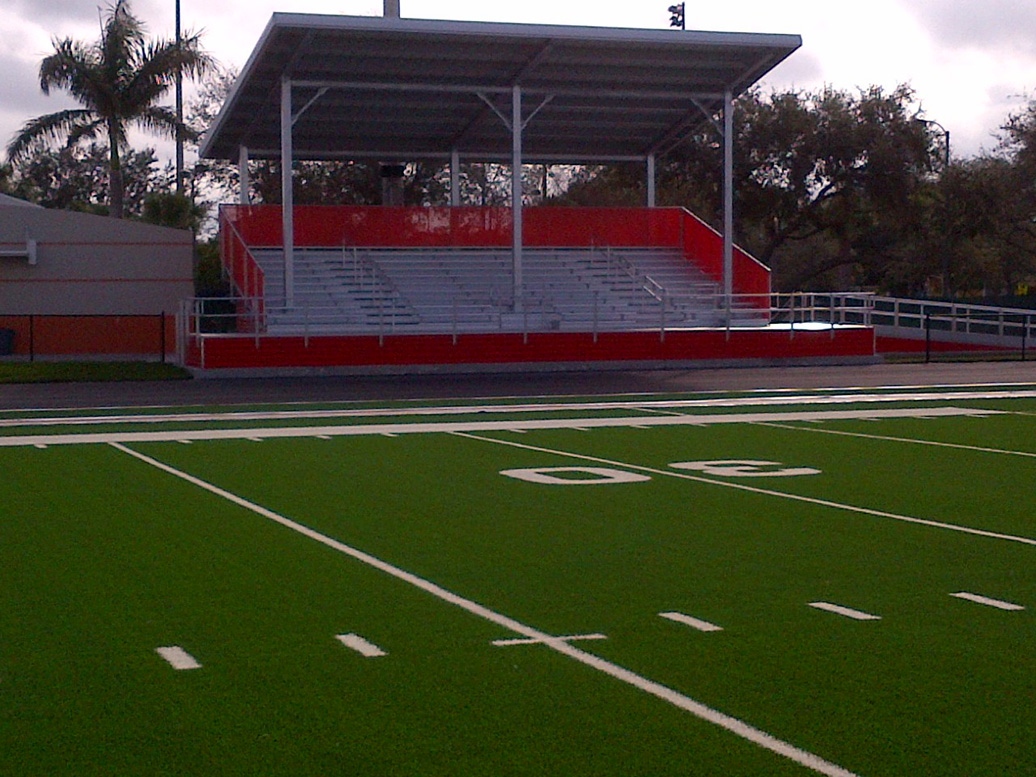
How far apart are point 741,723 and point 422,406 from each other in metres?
16.7

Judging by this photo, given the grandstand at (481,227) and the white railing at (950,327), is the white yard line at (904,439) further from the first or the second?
the white railing at (950,327)

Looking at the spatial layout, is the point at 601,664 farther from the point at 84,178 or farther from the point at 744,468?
the point at 84,178

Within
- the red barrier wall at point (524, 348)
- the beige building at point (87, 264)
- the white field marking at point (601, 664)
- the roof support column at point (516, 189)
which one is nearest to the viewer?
the white field marking at point (601, 664)

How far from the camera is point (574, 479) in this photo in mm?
13016

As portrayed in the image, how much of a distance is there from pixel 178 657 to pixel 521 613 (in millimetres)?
1809

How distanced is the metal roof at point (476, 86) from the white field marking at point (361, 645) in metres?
25.2

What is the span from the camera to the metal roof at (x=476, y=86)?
32.2 meters

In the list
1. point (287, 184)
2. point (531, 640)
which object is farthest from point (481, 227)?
point (531, 640)

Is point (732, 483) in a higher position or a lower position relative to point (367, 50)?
lower

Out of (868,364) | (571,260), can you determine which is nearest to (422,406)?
(868,364)

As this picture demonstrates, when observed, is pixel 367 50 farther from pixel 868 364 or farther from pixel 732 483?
pixel 732 483

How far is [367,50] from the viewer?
107 ft

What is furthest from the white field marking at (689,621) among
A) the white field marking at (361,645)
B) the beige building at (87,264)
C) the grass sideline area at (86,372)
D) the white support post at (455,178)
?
the beige building at (87,264)

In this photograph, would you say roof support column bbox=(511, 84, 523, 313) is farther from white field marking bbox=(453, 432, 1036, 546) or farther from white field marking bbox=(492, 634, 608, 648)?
white field marking bbox=(492, 634, 608, 648)
